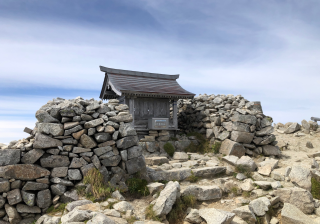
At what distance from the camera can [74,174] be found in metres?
8.82

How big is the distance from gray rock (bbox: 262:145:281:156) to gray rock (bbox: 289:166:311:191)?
3.49 meters

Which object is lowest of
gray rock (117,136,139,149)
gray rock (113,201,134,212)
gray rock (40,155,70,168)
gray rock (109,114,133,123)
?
gray rock (113,201,134,212)

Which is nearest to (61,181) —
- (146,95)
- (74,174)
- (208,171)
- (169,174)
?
(74,174)

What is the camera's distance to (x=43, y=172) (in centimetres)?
850

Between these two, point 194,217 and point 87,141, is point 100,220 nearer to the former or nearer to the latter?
point 194,217

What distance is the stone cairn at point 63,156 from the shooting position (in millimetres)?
8219

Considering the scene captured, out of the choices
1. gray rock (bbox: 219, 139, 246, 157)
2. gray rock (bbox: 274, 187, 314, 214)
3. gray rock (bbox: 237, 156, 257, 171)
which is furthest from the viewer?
gray rock (bbox: 219, 139, 246, 157)

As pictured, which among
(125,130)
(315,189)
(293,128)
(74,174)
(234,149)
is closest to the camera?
(74,174)

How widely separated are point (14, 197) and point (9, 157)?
4.43 ft

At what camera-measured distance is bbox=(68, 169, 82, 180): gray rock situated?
28.8 ft

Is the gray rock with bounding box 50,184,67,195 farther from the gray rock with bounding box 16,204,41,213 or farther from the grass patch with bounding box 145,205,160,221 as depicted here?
the grass patch with bounding box 145,205,160,221

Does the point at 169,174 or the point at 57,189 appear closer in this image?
the point at 57,189

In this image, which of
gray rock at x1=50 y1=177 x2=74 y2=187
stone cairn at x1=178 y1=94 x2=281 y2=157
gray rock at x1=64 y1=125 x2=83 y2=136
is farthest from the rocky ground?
gray rock at x1=64 y1=125 x2=83 y2=136

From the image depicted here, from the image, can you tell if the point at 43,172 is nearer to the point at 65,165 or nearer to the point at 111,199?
the point at 65,165
